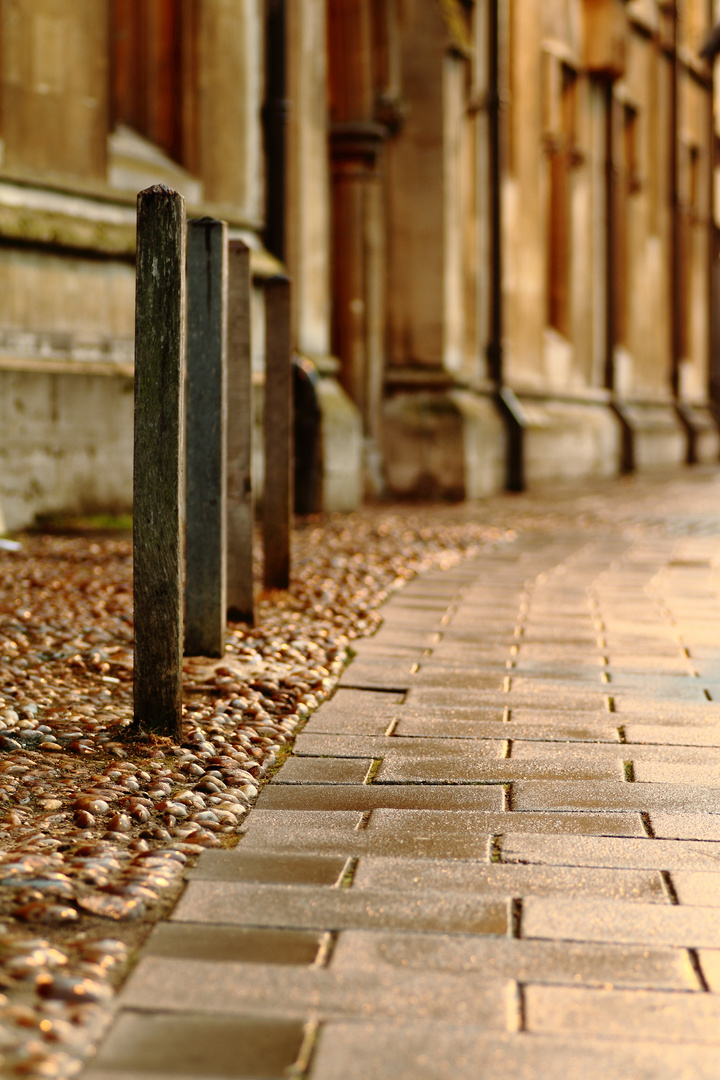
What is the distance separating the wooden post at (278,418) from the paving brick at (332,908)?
3464mm

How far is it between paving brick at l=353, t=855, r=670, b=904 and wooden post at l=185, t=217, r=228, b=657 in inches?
77.7

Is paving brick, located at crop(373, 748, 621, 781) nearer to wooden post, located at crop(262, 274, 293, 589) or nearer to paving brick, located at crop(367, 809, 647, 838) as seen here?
paving brick, located at crop(367, 809, 647, 838)

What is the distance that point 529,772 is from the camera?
321 cm

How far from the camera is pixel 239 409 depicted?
16.3 ft

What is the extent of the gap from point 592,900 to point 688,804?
69 centimetres

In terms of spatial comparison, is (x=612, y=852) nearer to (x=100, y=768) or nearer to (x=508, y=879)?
(x=508, y=879)

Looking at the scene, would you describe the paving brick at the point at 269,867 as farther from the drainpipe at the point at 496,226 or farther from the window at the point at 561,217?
the window at the point at 561,217

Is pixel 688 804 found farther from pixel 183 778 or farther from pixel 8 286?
pixel 8 286

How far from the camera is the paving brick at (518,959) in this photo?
1.99 metres

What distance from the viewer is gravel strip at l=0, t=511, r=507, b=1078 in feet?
6.36

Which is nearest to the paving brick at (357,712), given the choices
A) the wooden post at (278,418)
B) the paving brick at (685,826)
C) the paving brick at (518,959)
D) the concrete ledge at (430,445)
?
Answer: the paving brick at (685,826)

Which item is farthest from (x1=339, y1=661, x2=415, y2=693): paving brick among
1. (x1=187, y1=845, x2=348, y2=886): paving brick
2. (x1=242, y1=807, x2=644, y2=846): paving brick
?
(x1=187, y1=845, x2=348, y2=886): paving brick

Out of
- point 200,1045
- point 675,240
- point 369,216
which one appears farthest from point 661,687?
point 675,240

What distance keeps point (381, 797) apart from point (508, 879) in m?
0.61
